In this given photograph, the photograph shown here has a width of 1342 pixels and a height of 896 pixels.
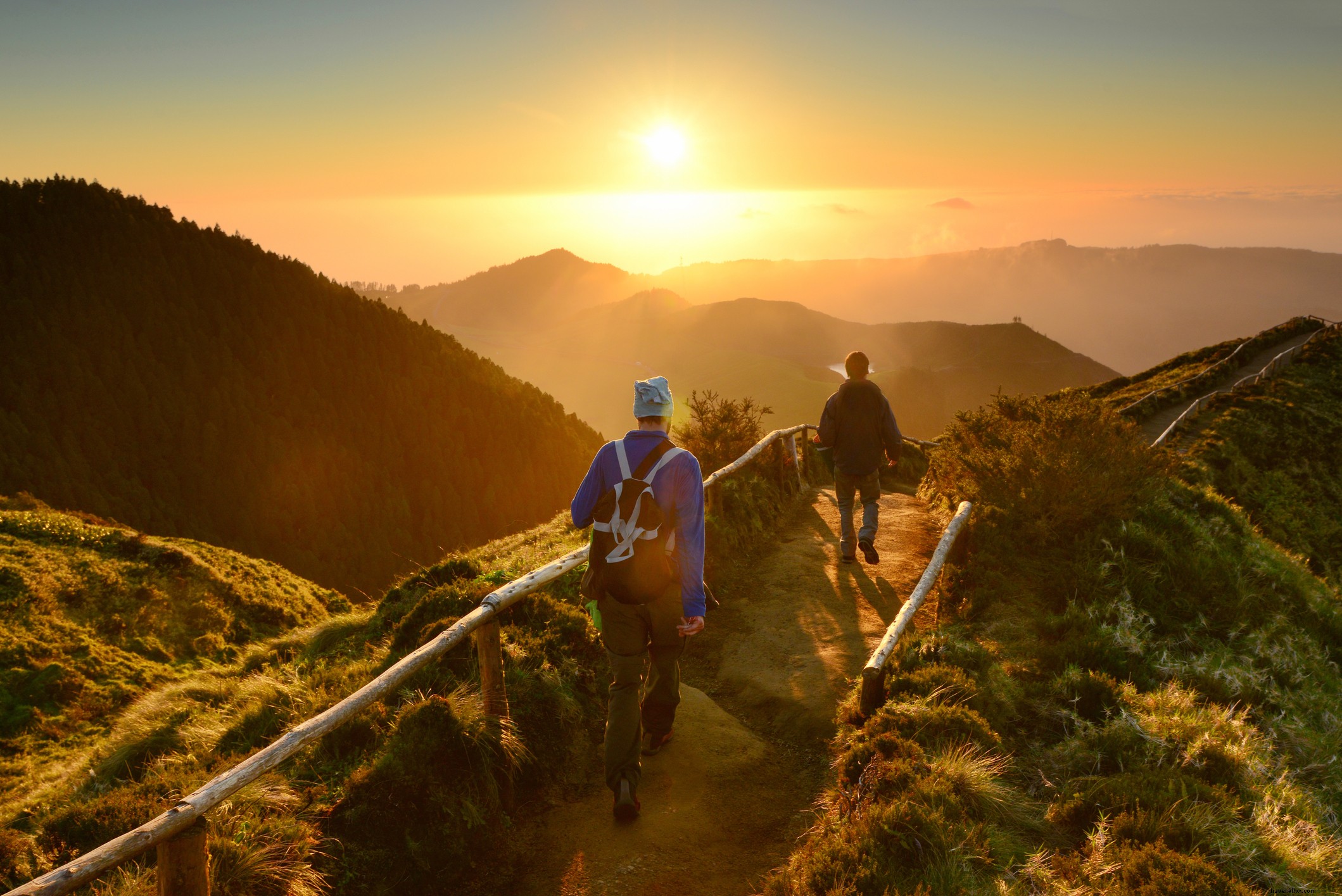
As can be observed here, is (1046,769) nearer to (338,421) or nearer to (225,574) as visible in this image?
(225,574)

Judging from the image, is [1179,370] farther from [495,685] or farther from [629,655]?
[495,685]

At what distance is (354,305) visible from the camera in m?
120

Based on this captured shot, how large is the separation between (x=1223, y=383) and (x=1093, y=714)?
1300 inches

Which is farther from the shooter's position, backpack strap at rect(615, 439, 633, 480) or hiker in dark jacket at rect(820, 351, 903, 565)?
hiker in dark jacket at rect(820, 351, 903, 565)

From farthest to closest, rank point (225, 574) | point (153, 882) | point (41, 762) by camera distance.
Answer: point (225, 574), point (41, 762), point (153, 882)

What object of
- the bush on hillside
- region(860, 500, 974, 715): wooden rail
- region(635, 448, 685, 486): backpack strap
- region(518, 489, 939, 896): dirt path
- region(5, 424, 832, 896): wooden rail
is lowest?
region(518, 489, 939, 896): dirt path

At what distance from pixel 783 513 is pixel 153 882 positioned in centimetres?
866

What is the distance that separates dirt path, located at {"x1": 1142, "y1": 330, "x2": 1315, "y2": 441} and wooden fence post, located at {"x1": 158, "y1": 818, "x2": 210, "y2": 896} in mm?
22544

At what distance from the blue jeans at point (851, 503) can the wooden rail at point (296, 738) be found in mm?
3855

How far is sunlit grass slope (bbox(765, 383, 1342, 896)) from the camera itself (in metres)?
3.48

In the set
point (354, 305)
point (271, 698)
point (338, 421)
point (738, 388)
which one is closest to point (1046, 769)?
point (271, 698)

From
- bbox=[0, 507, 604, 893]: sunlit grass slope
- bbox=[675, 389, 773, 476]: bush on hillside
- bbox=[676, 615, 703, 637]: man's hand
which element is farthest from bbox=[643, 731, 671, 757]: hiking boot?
bbox=[675, 389, 773, 476]: bush on hillside

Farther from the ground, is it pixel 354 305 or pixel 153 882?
pixel 354 305

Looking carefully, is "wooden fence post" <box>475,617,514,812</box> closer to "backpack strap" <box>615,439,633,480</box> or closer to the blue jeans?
"backpack strap" <box>615,439,633,480</box>
